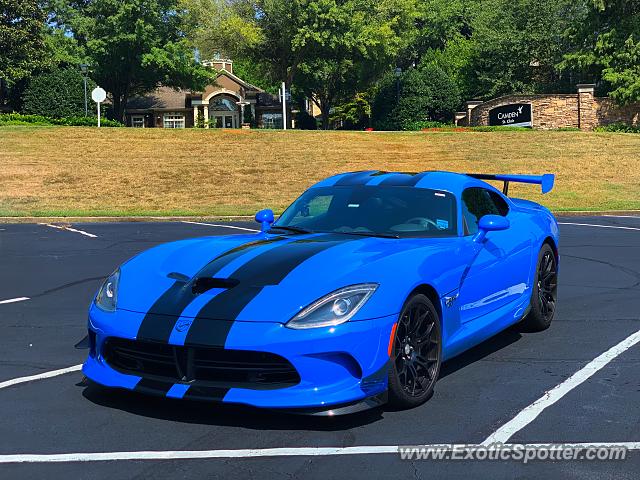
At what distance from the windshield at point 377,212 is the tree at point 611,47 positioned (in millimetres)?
39164

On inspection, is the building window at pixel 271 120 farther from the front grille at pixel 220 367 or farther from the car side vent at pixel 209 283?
the front grille at pixel 220 367

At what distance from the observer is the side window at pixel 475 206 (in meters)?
6.01

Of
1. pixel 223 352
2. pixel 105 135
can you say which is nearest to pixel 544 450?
pixel 223 352

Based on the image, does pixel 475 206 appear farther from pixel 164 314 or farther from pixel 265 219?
pixel 164 314

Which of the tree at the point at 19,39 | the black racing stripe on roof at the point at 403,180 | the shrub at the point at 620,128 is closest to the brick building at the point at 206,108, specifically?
the tree at the point at 19,39

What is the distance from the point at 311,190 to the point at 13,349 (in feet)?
8.91

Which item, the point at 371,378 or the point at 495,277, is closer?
the point at 371,378

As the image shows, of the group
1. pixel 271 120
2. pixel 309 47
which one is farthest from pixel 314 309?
pixel 271 120

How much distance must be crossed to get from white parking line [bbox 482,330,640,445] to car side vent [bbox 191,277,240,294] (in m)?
1.69

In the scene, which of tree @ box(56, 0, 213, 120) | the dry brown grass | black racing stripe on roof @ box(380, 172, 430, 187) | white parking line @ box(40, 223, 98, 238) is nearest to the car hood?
black racing stripe on roof @ box(380, 172, 430, 187)

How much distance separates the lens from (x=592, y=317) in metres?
7.64

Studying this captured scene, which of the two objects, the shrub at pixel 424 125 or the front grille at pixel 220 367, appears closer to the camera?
the front grille at pixel 220 367

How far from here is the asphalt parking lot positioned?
3850mm

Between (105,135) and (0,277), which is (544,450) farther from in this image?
(105,135)
